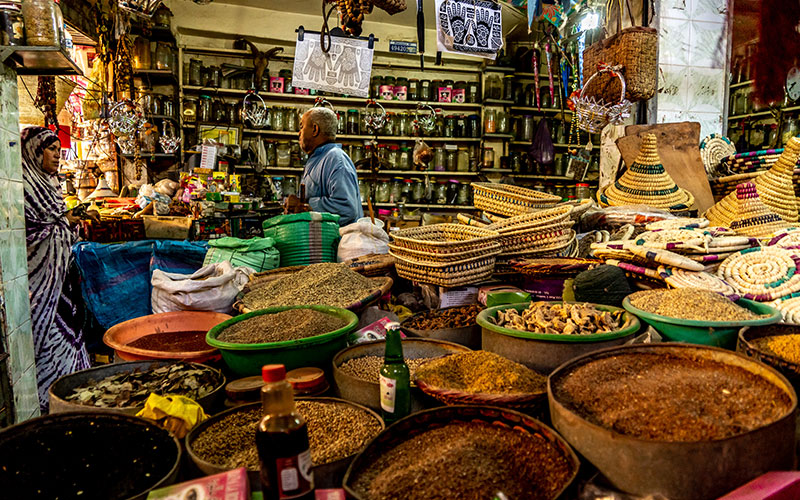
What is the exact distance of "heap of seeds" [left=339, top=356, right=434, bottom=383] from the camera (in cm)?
118

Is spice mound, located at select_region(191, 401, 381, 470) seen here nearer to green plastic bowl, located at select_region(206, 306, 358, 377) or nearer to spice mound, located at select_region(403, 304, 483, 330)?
green plastic bowl, located at select_region(206, 306, 358, 377)

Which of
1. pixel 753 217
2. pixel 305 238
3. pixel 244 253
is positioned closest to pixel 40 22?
pixel 244 253

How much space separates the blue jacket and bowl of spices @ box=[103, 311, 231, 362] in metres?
1.55

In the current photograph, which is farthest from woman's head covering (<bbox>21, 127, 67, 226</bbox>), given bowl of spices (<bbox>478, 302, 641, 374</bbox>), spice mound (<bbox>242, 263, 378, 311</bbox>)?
bowl of spices (<bbox>478, 302, 641, 374</bbox>)

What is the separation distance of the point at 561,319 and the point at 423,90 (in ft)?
18.5

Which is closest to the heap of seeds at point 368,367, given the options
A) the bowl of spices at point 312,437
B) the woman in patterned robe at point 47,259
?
the bowl of spices at point 312,437

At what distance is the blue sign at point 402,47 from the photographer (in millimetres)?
6395

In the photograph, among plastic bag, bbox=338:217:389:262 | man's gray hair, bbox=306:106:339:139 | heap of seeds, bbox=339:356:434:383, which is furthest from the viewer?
man's gray hair, bbox=306:106:339:139

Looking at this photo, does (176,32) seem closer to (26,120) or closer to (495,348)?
(26,120)

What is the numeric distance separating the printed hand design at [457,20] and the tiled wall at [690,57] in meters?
1.34

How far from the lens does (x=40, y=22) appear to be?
1630 mm

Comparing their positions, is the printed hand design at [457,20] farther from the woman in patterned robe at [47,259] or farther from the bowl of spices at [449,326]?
the woman in patterned robe at [47,259]

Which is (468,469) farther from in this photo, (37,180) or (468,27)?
(468,27)

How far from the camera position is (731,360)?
96 cm
